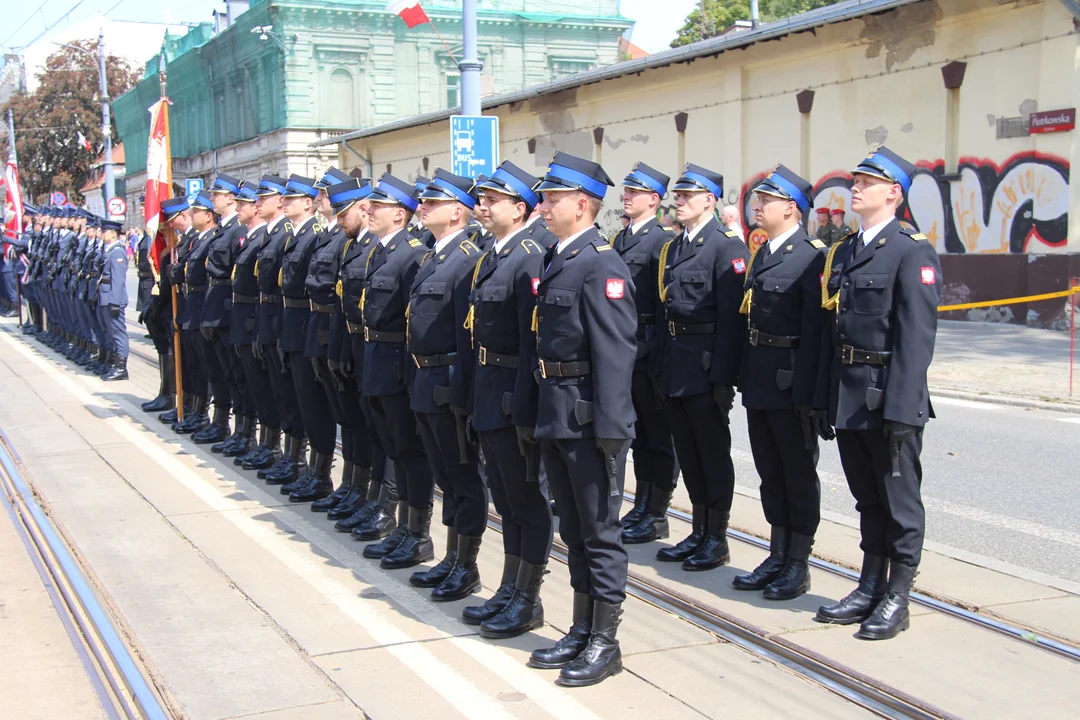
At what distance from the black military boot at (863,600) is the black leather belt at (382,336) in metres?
2.76

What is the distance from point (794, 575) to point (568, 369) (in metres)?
1.82

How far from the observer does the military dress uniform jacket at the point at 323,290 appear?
7916mm

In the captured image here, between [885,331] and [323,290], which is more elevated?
[323,290]

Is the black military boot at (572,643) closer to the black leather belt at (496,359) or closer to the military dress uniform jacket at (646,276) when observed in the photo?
the black leather belt at (496,359)

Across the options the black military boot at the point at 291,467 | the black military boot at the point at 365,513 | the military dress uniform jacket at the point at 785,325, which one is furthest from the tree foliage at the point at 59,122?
the military dress uniform jacket at the point at 785,325

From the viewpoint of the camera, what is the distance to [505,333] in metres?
5.62

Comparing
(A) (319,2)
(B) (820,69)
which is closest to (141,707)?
(B) (820,69)

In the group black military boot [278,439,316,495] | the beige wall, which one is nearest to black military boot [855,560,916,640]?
black military boot [278,439,316,495]

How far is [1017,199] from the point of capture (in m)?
18.2

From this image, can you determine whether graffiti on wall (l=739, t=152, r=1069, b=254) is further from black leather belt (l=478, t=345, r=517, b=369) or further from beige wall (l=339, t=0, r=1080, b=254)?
black leather belt (l=478, t=345, r=517, b=369)

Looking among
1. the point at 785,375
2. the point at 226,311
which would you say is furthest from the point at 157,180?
the point at 785,375

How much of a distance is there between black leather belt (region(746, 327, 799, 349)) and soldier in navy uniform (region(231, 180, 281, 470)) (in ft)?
15.1

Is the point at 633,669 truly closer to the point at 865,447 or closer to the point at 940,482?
the point at 865,447

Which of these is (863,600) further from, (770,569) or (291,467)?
(291,467)
